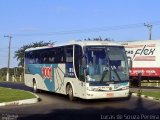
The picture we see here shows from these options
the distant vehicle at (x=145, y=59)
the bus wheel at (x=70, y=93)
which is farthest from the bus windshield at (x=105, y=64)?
the distant vehicle at (x=145, y=59)

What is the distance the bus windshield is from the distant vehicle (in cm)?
1252

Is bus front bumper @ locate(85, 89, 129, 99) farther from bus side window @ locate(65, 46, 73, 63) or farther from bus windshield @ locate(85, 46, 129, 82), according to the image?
bus side window @ locate(65, 46, 73, 63)

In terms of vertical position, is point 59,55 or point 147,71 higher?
point 59,55

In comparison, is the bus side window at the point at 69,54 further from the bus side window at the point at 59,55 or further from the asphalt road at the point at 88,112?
the asphalt road at the point at 88,112

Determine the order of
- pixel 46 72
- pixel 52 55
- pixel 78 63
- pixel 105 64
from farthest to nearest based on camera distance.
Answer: pixel 46 72 → pixel 52 55 → pixel 78 63 → pixel 105 64

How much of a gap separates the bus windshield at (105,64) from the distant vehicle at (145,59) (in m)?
12.5

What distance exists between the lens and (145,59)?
3559 centimetres

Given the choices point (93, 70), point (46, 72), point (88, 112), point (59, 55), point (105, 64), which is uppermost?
point (59, 55)

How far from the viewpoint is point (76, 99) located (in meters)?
22.8

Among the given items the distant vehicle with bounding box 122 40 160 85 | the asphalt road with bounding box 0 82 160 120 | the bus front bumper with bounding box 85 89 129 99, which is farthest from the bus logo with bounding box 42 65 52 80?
the distant vehicle with bounding box 122 40 160 85

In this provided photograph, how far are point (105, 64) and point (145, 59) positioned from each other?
15.3 m

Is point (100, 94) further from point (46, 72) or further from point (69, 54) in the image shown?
point (46, 72)

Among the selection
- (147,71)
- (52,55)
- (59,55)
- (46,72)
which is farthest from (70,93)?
(147,71)

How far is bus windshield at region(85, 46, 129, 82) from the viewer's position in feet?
67.7
